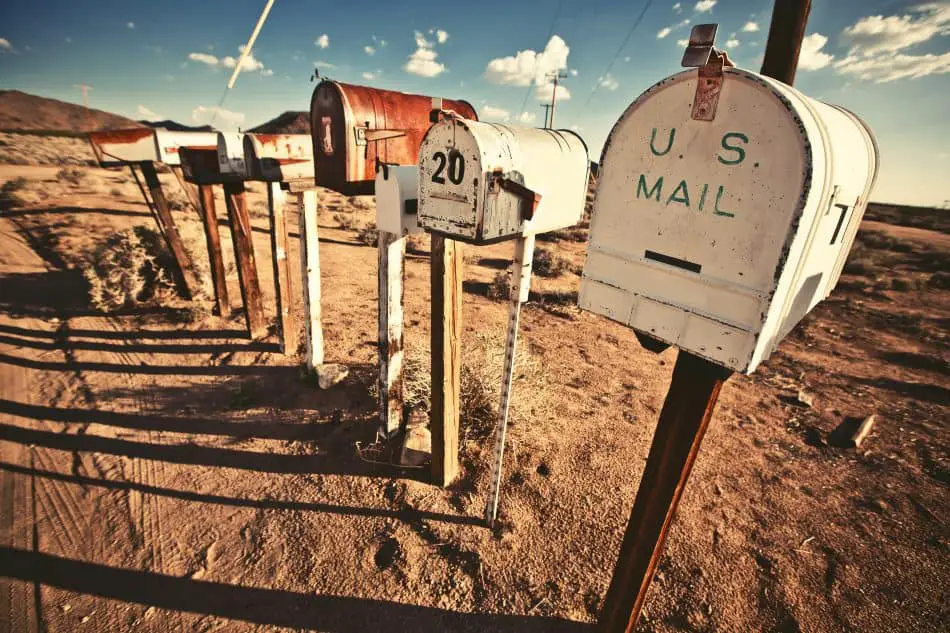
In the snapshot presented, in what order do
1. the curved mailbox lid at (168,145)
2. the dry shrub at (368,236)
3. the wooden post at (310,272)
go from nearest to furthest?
the wooden post at (310,272)
the curved mailbox lid at (168,145)
the dry shrub at (368,236)

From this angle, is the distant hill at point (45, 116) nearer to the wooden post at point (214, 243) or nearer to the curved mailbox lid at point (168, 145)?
the curved mailbox lid at point (168, 145)

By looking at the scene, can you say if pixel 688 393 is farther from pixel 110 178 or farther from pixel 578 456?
pixel 110 178

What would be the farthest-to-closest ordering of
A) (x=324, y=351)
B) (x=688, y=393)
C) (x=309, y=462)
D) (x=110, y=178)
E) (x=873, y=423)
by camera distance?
(x=110, y=178) → (x=324, y=351) → (x=873, y=423) → (x=309, y=462) → (x=688, y=393)

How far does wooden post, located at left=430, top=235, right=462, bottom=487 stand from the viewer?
2635mm

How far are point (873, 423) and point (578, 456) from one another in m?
3.29

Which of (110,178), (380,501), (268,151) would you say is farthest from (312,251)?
(110,178)

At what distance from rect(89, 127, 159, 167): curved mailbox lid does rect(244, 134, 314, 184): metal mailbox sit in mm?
2888

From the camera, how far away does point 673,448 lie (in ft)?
5.10

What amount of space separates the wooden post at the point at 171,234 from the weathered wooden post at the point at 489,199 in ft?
17.0

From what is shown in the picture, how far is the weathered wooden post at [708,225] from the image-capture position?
1.12m

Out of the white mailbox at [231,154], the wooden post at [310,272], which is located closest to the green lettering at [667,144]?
the wooden post at [310,272]

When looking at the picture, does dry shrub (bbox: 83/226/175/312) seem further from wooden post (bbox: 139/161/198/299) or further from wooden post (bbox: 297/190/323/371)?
wooden post (bbox: 297/190/323/371)

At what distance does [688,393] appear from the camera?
148cm

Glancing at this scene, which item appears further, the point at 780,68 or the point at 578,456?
the point at 578,456
